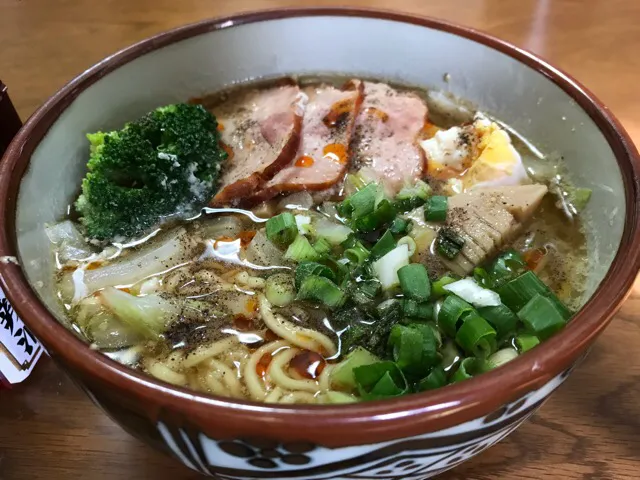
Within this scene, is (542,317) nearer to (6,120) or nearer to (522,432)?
(522,432)

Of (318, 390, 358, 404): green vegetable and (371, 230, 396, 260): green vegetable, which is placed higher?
(371, 230, 396, 260): green vegetable

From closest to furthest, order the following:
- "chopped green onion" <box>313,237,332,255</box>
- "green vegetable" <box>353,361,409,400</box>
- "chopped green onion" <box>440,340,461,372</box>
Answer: "green vegetable" <box>353,361,409,400</box> → "chopped green onion" <box>440,340,461,372</box> → "chopped green onion" <box>313,237,332,255</box>

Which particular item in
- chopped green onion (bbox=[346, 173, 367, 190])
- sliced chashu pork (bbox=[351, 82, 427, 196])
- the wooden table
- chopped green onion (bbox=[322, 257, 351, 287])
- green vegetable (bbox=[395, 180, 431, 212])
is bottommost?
the wooden table

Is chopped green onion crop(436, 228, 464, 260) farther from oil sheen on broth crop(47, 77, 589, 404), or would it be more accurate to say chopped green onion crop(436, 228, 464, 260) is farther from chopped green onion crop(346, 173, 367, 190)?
chopped green onion crop(346, 173, 367, 190)

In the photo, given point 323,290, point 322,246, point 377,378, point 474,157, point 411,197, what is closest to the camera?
point 377,378

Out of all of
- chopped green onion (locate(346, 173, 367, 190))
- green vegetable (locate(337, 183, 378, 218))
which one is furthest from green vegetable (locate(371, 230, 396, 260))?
chopped green onion (locate(346, 173, 367, 190))

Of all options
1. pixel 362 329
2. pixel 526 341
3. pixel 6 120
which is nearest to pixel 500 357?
pixel 526 341

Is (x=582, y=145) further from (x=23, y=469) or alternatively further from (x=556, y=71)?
(x=23, y=469)
